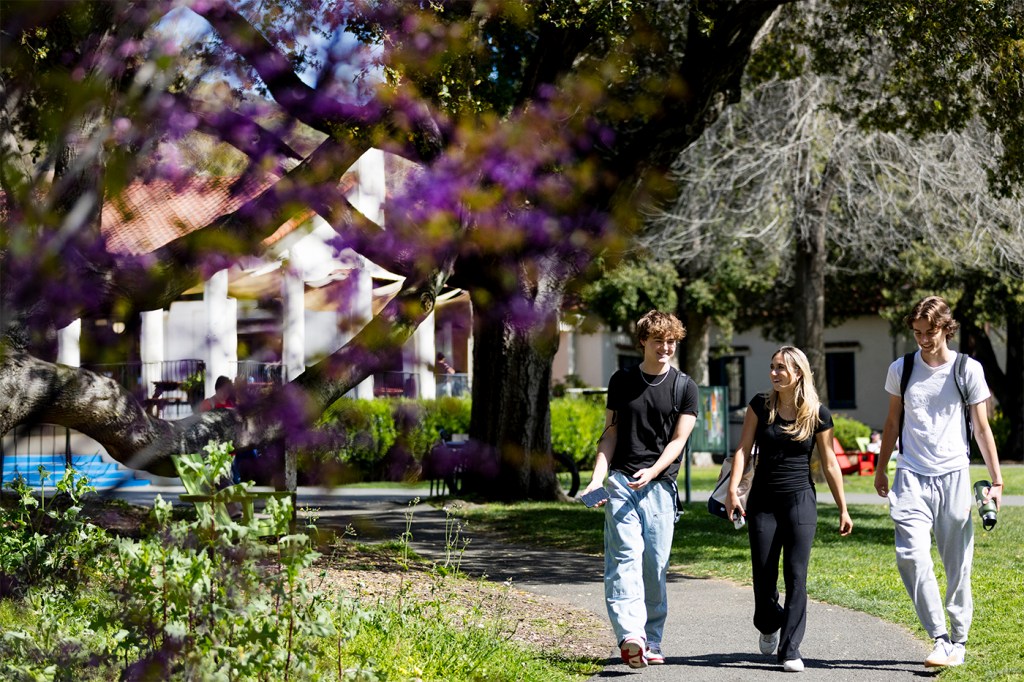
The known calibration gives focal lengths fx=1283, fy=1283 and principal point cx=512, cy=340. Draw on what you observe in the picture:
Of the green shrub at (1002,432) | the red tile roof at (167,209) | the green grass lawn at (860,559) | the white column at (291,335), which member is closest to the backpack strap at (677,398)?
the green grass lawn at (860,559)

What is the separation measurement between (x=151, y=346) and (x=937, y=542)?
14.9 ft

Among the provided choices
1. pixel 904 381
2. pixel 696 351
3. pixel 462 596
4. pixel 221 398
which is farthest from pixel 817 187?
pixel 221 398

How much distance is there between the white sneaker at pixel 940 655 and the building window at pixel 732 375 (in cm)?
3733

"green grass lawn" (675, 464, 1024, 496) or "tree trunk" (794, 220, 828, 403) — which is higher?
"tree trunk" (794, 220, 828, 403)

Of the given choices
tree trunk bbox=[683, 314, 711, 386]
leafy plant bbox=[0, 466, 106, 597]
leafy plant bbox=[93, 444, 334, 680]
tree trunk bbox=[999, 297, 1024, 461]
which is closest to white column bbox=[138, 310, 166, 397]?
leafy plant bbox=[0, 466, 106, 597]

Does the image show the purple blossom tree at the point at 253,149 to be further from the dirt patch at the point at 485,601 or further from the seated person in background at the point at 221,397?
the dirt patch at the point at 485,601

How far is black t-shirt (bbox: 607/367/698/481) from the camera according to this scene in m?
6.57

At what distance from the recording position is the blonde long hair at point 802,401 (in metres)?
6.63

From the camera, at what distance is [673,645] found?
7.23 meters

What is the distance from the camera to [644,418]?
6.59 metres

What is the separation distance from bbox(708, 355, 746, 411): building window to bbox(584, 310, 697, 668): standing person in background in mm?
37405

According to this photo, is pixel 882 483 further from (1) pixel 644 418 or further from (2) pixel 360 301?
(2) pixel 360 301

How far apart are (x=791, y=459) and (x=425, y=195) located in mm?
2759

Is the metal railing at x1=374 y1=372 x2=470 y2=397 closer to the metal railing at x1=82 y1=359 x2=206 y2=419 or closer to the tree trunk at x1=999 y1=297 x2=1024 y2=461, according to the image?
the metal railing at x1=82 y1=359 x2=206 y2=419
